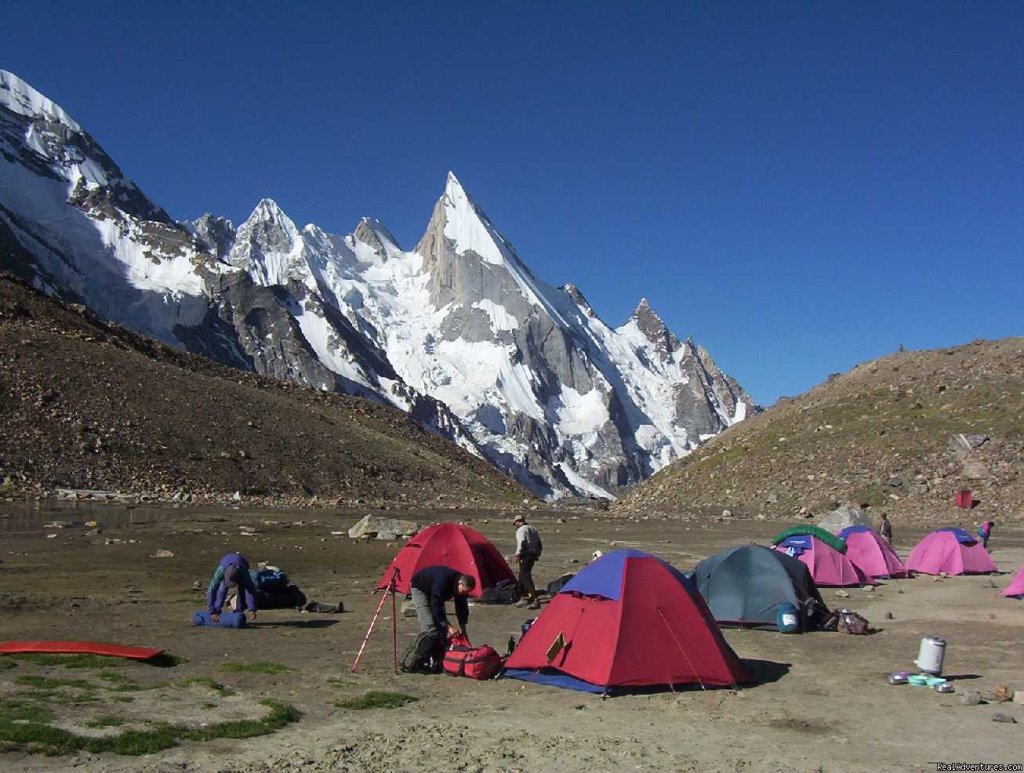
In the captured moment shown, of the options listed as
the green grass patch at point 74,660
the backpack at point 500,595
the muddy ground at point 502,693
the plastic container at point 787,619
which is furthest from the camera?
the backpack at point 500,595

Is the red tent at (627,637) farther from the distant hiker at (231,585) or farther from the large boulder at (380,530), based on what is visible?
the large boulder at (380,530)

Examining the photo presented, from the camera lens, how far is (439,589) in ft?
47.2

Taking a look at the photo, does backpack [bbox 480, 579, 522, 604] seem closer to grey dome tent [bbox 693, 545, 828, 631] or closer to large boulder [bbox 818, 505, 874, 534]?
grey dome tent [bbox 693, 545, 828, 631]

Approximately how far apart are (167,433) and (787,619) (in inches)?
2003

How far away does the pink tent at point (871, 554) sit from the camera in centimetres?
2777

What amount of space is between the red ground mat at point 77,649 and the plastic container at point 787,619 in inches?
470

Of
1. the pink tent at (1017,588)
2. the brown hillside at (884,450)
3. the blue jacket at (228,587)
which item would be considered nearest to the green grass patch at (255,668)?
the blue jacket at (228,587)

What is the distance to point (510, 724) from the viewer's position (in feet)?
36.4

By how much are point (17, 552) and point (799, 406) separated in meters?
56.6

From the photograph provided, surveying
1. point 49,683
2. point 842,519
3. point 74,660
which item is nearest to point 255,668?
point 74,660

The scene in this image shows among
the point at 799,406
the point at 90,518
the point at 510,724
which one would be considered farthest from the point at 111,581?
the point at 799,406

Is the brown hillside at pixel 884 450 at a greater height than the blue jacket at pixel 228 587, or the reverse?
the brown hillside at pixel 884 450

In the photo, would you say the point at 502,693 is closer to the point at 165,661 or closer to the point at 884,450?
the point at 165,661

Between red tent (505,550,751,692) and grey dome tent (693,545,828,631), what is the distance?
5.25 metres
